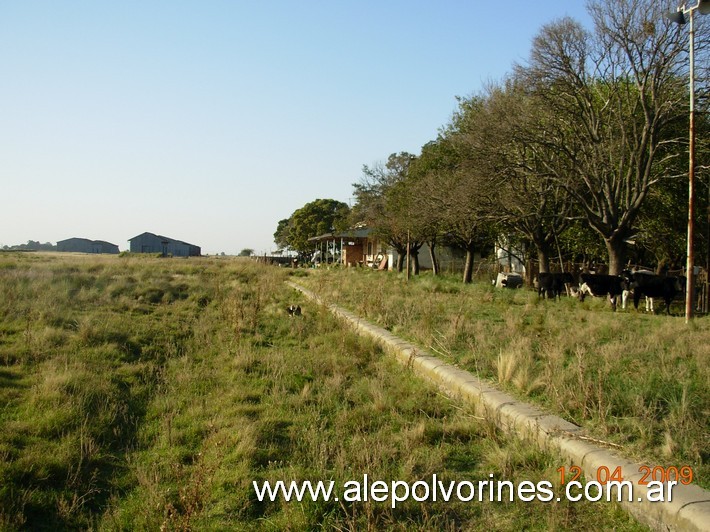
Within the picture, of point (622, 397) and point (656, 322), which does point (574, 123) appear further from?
point (622, 397)

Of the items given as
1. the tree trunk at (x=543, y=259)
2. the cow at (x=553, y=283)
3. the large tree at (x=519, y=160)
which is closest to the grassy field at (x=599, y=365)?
the cow at (x=553, y=283)

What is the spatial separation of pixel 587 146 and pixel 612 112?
1749mm

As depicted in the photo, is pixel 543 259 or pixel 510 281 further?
pixel 510 281

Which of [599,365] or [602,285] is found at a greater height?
[602,285]

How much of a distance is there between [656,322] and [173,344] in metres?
10.2

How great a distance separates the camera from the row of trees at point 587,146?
59.6ft

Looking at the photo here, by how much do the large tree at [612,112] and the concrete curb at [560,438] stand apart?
13899 mm

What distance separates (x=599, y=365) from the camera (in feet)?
23.1

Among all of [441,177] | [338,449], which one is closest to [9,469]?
[338,449]

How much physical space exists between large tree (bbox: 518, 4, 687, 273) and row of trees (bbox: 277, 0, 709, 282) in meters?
0.04

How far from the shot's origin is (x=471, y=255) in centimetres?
2908

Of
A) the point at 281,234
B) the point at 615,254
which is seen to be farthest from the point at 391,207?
the point at 281,234
